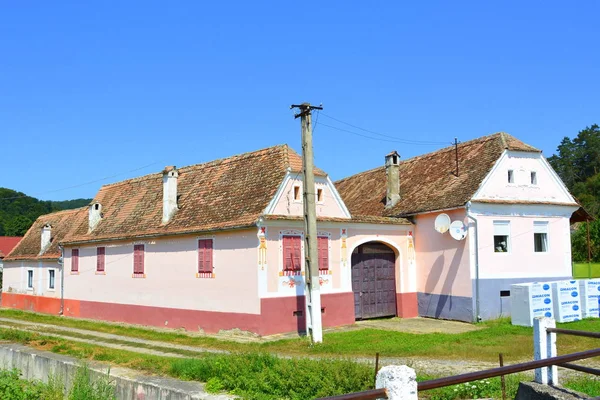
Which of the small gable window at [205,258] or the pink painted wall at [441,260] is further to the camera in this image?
the pink painted wall at [441,260]

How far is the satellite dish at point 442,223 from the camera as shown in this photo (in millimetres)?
21000

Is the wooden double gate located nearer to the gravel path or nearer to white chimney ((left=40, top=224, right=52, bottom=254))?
the gravel path

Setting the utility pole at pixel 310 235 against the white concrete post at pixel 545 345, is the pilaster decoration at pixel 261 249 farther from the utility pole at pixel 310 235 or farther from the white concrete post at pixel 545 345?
the white concrete post at pixel 545 345

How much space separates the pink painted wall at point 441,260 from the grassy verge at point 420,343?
1.97 meters

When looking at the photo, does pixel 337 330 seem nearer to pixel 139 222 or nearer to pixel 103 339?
pixel 103 339

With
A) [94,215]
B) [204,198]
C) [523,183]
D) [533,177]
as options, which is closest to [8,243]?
[94,215]

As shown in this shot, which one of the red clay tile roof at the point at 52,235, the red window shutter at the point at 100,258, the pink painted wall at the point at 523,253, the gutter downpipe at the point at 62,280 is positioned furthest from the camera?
the red clay tile roof at the point at 52,235

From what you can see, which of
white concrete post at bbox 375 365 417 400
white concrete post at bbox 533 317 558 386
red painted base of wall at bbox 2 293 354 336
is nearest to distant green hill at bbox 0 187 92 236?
red painted base of wall at bbox 2 293 354 336

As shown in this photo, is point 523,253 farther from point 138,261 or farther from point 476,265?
point 138,261

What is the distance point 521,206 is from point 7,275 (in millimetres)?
29301

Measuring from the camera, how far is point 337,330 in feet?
62.3

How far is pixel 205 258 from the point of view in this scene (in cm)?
2012

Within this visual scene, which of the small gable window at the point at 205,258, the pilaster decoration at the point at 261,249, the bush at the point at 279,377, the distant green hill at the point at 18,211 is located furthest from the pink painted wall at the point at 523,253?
the distant green hill at the point at 18,211

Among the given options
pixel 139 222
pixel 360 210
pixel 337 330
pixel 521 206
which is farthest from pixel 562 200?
pixel 139 222
